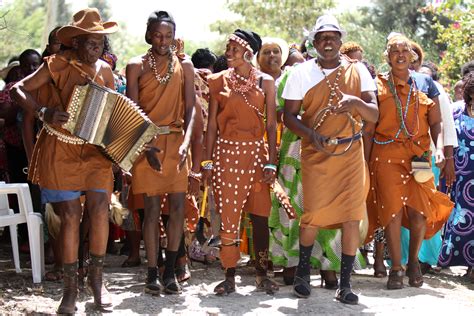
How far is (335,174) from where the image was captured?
6.85m

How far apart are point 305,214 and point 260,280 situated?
750 mm

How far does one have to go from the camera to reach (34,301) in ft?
21.9

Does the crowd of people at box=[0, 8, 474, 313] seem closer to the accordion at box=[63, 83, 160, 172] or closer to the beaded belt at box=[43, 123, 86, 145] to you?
the beaded belt at box=[43, 123, 86, 145]

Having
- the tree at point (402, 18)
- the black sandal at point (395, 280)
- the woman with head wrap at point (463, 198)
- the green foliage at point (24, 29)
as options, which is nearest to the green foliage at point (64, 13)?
the green foliage at point (24, 29)

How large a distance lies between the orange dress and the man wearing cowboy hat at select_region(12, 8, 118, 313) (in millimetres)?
1116

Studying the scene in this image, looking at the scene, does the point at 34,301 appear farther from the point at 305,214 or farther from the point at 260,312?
the point at 305,214

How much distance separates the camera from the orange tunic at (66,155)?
617 centimetres

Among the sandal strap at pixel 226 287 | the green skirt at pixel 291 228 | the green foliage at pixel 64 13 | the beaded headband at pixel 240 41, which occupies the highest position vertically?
the green foliage at pixel 64 13

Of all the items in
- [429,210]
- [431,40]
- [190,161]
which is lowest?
[429,210]

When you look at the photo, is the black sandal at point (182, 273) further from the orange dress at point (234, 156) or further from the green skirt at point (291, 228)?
the green skirt at point (291, 228)

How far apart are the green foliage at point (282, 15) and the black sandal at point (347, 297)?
2869cm

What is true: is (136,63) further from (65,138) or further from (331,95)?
(331,95)

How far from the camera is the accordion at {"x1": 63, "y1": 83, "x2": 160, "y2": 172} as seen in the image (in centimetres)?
598

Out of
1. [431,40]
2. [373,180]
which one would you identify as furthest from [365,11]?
[373,180]
